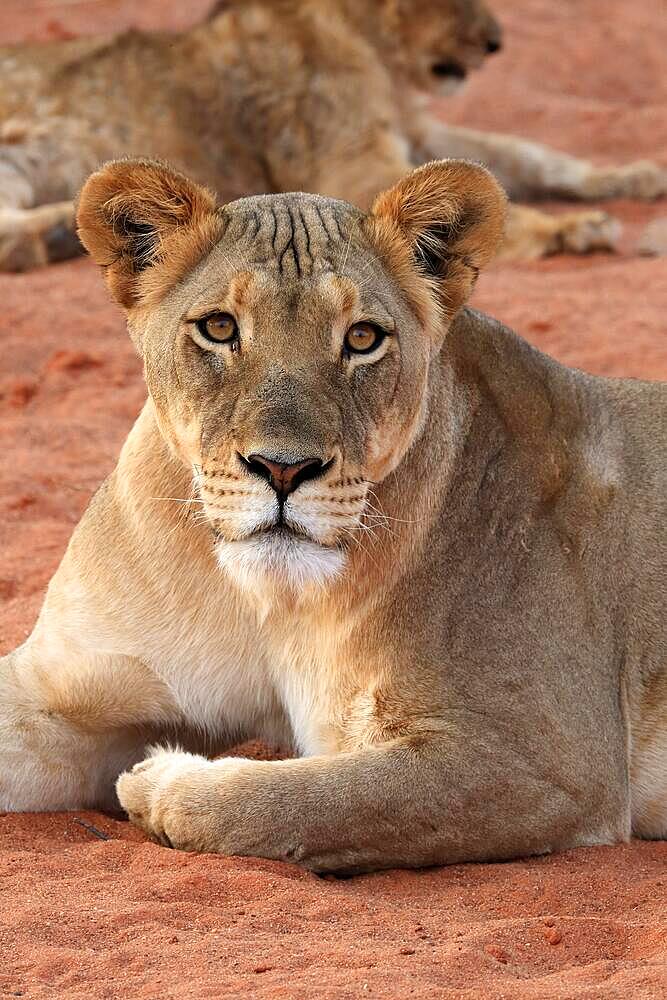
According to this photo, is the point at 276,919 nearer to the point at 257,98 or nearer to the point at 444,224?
the point at 444,224

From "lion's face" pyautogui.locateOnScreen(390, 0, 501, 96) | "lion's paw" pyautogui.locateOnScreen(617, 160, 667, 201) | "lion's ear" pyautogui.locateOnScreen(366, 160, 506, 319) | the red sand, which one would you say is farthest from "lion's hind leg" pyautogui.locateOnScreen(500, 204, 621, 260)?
"lion's ear" pyautogui.locateOnScreen(366, 160, 506, 319)

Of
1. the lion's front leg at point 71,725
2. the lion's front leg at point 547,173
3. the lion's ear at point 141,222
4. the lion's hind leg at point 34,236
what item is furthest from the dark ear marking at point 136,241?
the lion's front leg at point 547,173

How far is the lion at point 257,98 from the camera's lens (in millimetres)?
9867

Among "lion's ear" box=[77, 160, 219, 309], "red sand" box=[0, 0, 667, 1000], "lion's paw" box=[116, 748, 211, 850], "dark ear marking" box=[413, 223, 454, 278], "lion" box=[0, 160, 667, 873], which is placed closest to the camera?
"red sand" box=[0, 0, 667, 1000]

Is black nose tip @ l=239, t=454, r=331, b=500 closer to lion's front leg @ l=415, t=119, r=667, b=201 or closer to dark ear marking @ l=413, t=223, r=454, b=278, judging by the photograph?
dark ear marking @ l=413, t=223, r=454, b=278

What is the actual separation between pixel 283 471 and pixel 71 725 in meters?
1.08

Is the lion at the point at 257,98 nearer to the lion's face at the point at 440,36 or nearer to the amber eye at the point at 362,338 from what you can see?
the lion's face at the point at 440,36

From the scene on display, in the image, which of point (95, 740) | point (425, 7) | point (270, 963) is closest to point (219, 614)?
point (95, 740)

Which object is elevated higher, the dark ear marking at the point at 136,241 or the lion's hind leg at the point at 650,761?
the dark ear marking at the point at 136,241

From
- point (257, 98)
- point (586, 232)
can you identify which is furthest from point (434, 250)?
point (257, 98)

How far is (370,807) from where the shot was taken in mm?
3646

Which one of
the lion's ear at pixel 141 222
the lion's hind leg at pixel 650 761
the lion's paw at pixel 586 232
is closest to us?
the lion's ear at pixel 141 222

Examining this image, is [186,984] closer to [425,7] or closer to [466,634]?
[466,634]

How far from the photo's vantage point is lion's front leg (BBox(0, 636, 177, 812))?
158 inches
